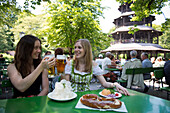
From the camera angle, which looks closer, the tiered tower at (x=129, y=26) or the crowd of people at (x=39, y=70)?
the crowd of people at (x=39, y=70)

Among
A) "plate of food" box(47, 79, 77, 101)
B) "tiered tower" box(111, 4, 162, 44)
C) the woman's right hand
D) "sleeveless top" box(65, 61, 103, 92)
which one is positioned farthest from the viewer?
"tiered tower" box(111, 4, 162, 44)

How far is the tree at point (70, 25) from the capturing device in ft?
32.3

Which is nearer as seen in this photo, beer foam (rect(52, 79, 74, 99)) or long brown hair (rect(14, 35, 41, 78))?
beer foam (rect(52, 79, 74, 99))

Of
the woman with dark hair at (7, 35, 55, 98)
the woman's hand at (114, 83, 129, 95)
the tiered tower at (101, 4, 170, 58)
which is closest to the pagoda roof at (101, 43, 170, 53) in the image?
the tiered tower at (101, 4, 170, 58)

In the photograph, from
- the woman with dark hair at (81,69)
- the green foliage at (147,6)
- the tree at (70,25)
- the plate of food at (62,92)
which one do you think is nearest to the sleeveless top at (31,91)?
the woman with dark hair at (81,69)

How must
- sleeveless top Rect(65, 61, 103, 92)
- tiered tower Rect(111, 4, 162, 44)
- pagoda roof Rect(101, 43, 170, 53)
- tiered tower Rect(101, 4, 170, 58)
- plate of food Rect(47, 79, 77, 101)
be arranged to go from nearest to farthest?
plate of food Rect(47, 79, 77, 101) → sleeveless top Rect(65, 61, 103, 92) → pagoda roof Rect(101, 43, 170, 53) → tiered tower Rect(101, 4, 170, 58) → tiered tower Rect(111, 4, 162, 44)

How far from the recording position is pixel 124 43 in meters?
24.2

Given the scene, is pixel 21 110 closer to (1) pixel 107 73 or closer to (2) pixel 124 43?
(1) pixel 107 73

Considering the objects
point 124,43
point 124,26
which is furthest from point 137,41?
point 124,26

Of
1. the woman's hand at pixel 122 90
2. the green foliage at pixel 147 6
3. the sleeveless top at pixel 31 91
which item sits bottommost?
the sleeveless top at pixel 31 91

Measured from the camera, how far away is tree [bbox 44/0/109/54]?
9.86 meters

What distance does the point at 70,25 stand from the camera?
990cm

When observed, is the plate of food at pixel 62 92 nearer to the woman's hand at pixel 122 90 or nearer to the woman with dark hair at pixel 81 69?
the woman's hand at pixel 122 90

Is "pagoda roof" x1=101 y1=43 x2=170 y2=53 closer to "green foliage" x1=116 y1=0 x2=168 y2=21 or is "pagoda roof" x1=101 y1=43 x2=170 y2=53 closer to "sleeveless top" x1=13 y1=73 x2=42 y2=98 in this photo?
"green foliage" x1=116 y1=0 x2=168 y2=21
